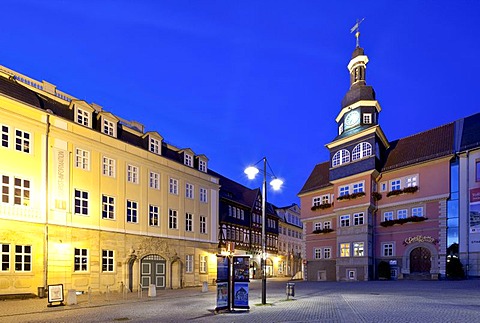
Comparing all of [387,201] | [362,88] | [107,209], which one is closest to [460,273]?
[387,201]

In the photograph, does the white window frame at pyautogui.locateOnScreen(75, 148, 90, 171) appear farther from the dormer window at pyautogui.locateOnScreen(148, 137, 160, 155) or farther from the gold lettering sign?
the gold lettering sign

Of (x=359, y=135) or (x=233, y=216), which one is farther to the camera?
(x=233, y=216)

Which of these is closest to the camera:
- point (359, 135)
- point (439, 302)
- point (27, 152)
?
point (439, 302)

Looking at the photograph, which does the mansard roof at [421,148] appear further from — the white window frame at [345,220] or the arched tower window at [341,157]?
the white window frame at [345,220]

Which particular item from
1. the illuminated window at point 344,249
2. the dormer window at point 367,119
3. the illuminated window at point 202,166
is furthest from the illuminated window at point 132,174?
the dormer window at point 367,119

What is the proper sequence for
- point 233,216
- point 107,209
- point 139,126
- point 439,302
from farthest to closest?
1. point 233,216
2. point 139,126
3. point 107,209
4. point 439,302

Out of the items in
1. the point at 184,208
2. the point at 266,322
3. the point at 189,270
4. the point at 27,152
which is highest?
the point at 27,152

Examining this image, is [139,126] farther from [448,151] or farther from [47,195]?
[448,151]

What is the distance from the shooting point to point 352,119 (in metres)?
43.6

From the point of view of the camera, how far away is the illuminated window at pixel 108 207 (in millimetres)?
27589

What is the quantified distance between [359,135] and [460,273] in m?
15.8

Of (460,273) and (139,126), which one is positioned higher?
(139,126)

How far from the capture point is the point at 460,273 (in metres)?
32.1

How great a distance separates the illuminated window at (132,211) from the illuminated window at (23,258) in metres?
8.02
